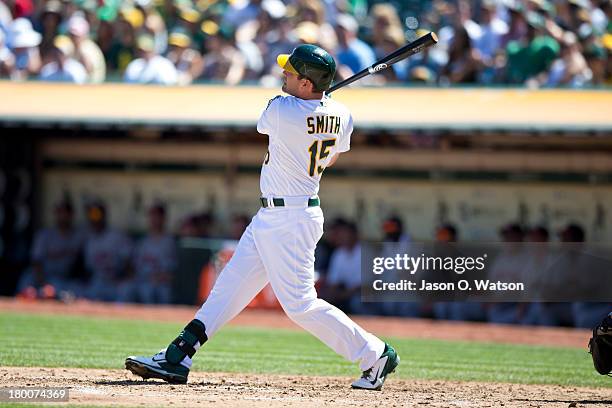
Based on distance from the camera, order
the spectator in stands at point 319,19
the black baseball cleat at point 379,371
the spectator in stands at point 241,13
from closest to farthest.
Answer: the black baseball cleat at point 379,371, the spectator in stands at point 319,19, the spectator in stands at point 241,13

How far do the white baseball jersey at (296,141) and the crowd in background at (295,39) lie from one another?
6.38 meters

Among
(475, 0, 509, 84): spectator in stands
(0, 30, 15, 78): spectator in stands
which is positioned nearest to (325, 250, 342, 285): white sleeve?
(475, 0, 509, 84): spectator in stands

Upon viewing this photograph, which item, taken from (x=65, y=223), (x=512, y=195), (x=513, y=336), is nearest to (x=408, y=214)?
(x=512, y=195)

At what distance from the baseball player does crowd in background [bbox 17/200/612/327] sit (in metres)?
5.74

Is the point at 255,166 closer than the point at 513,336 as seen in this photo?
No

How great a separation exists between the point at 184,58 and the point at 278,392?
26.7 feet

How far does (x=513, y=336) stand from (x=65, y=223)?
562cm

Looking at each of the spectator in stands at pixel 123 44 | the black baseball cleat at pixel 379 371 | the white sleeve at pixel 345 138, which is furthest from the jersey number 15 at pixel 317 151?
the spectator in stands at pixel 123 44

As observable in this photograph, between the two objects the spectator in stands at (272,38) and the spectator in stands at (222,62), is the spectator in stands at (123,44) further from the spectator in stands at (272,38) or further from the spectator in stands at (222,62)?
the spectator in stands at (272,38)

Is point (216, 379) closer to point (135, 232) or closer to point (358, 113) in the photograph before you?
point (358, 113)

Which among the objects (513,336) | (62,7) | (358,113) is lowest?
(513,336)

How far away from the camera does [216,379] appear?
695cm

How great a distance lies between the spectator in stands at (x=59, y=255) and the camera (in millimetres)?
13547

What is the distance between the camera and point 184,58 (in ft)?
45.5
